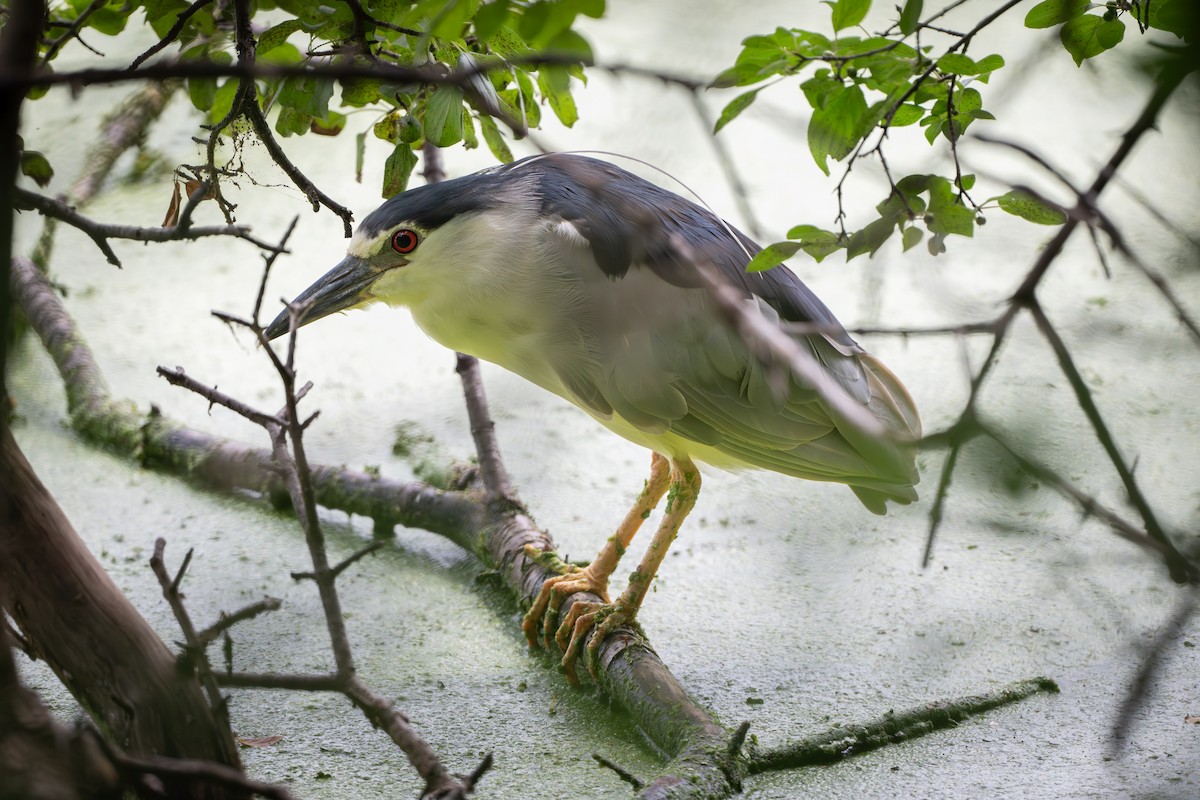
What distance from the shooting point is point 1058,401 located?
2.39 meters

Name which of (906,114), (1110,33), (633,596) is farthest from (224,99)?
(1110,33)

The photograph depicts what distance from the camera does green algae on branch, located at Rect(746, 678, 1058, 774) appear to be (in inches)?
56.8

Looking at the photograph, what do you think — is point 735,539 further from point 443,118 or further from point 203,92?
point 203,92

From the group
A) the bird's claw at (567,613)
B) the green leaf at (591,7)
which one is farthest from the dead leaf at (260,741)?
the green leaf at (591,7)

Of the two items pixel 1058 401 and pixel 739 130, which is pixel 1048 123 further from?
pixel 1058 401

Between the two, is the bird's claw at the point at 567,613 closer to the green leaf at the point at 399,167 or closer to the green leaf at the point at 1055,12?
the green leaf at the point at 399,167

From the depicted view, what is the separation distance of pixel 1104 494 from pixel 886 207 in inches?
47.2

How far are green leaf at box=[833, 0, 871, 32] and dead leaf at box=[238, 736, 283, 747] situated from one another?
1.21 meters

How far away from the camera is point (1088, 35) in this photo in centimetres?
117

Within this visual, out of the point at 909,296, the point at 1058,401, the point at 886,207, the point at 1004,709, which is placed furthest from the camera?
the point at 909,296

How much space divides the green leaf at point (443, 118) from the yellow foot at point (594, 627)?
2.65 ft

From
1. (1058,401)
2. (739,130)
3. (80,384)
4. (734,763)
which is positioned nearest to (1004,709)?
(734,763)

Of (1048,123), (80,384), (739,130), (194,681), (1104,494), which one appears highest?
(1048,123)

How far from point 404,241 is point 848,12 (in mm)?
806
